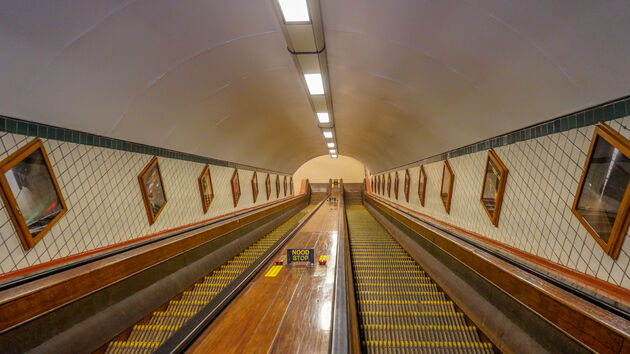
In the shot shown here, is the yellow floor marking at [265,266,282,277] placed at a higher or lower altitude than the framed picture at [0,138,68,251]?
lower

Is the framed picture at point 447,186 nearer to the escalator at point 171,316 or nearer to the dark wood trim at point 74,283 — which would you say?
the escalator at point 171,316

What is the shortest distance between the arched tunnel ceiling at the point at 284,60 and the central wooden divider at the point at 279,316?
284 centimetres

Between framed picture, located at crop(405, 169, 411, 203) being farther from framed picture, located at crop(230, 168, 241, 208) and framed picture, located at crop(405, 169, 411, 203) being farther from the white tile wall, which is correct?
the white tile wall

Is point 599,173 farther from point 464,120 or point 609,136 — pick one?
point 464,120

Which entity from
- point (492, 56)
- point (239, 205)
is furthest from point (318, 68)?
point (239, 205)

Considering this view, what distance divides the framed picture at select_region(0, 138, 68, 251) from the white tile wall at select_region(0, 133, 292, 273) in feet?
0.19

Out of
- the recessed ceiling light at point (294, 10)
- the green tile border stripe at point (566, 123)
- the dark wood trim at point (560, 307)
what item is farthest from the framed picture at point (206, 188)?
the green tile border stripe at point (566, 123)

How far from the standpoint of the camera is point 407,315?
2998mm

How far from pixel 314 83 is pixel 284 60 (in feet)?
3.08

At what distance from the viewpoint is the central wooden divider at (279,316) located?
7.05ft

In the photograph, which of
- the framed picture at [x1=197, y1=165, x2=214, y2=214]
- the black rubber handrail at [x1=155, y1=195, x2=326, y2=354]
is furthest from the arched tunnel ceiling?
the black rubber handrail at [x1=155, y1=195, x2=326, y2=354]

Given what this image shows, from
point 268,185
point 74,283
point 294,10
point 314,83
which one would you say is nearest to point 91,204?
point 74,283

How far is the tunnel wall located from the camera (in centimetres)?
245

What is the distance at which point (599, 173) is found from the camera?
240 cm
